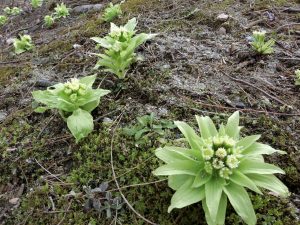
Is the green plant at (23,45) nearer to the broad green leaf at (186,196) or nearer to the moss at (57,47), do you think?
the moss at (57,47)

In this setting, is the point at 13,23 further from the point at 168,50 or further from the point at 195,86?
the point at 195,86

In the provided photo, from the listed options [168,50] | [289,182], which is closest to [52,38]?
[168,50]

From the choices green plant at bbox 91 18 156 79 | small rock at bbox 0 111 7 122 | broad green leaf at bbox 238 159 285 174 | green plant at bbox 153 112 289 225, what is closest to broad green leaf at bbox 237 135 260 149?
green plant at bbox 153 112 289 225

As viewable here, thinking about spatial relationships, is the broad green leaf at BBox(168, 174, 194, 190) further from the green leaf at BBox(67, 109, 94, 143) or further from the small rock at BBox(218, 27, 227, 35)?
the small rock at BBox(218, 27, 227, 35)

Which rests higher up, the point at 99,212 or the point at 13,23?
the point at 99,212

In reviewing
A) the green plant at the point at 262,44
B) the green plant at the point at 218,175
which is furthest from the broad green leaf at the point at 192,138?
the green plant at the point at 262,44
